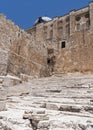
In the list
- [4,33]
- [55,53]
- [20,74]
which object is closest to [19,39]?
[4,33]

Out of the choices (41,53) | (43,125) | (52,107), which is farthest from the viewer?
(41,53)

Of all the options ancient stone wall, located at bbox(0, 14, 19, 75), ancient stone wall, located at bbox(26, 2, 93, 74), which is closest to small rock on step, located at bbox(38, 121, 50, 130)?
ancient stone wall, located at bbox(0, 14, 19, 75)

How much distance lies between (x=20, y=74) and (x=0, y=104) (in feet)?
41.9

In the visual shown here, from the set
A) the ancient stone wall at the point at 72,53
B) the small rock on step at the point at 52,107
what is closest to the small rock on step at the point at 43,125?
the small rock on step at the point at 52,107

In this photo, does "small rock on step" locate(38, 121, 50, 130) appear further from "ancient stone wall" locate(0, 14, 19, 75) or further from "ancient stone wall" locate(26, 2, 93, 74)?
"ancient stone wall" locate(26, 2, 93, 74)

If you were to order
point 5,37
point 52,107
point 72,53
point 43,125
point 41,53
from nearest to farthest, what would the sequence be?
1. point 43,125
2. point 52,107
3. point 5,37
4. point 41,53
5. point 72,53

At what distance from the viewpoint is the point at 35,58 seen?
21875mm

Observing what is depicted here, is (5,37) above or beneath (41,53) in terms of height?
above

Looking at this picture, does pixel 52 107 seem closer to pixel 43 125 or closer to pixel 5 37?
pixel 43 125

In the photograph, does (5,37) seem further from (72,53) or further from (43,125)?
(43,125)

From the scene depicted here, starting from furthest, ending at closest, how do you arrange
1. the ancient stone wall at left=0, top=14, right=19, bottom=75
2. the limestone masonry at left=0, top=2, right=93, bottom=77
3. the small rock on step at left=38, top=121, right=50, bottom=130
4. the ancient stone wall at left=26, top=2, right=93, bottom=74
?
the ancient stone wall at left=26, top=2, right=93, bottom=74, the limestone masonry at left=0, top=2, right=93, bottom=77, the ancient stone wall at left=0, top=14, right=19, bottom=75, the small rock on step at left=38, top=121, right=50, bottom=130

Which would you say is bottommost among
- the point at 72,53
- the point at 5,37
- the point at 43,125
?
the point at 43,125

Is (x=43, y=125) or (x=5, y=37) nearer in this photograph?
(x=43, y=125)

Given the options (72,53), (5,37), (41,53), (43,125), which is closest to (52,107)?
(43,125)
